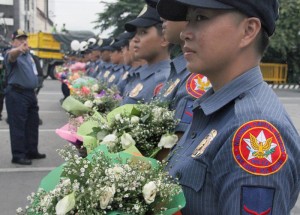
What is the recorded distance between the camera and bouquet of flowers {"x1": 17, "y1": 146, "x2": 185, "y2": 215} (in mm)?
1163

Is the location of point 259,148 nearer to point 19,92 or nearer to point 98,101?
point 98,101

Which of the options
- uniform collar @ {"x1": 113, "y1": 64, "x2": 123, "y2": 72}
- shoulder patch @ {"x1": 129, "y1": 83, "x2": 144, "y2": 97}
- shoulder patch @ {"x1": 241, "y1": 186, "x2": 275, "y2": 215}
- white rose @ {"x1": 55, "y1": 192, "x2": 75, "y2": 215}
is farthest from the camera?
uniform collar @ {"x1": 113, "y1": 64, "x2": 123, "y2": 72}

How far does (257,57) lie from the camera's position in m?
1.29

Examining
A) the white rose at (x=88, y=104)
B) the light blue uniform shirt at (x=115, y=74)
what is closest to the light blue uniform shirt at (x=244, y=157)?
the white rose at (x=88, y=104)

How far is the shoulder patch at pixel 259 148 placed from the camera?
1.02m

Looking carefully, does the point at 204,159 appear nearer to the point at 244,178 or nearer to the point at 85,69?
the point at 244,178

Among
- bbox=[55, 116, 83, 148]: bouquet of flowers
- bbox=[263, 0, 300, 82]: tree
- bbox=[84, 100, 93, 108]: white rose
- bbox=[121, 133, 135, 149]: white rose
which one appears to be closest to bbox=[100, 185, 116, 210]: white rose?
Result: bbox=[121, 133, 135, 149]: white rose

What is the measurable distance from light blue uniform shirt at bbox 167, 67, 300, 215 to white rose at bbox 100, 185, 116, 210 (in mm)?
245

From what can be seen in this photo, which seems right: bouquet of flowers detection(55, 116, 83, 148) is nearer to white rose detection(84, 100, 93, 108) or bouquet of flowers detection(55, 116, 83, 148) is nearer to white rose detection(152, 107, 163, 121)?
white rose detection(84, 100, 93, 108)

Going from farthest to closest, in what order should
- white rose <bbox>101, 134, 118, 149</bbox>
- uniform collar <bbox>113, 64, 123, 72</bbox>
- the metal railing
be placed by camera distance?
1. the metal railing
2. uniform collar <bbox>113, 64, 123, 72</bbox>
3. white rose <bbox>101, 134, 118, 149</bbox>

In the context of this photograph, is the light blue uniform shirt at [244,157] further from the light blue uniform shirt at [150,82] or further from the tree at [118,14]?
the tree at [118,14]

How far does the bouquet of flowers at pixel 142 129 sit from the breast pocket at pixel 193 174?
715mm

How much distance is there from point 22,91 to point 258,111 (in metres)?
4.98

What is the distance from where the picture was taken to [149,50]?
3295 millimetres
